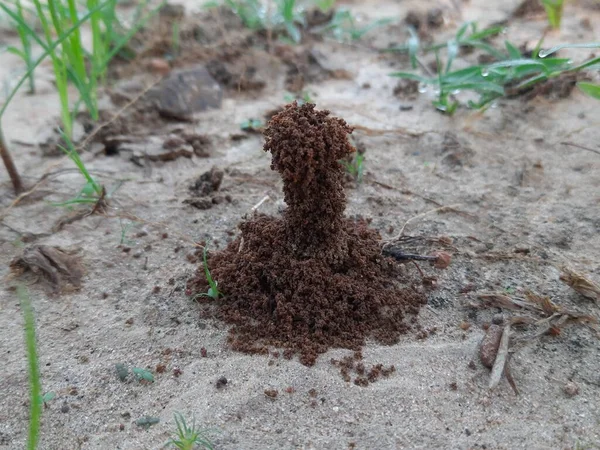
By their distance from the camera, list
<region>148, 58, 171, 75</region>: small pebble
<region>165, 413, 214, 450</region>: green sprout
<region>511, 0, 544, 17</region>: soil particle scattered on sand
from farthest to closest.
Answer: <region>511, 0, 544, 17</region>: soil particle scattered on sand < <region>148, 58, 171, 75</region>: small pebble < <region>165, 413, 214, 450</region>: green sprout

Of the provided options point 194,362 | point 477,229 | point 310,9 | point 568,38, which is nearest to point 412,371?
point 194,362

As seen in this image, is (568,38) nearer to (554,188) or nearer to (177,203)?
(554,188)

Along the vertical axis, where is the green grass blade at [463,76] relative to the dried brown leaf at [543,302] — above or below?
above

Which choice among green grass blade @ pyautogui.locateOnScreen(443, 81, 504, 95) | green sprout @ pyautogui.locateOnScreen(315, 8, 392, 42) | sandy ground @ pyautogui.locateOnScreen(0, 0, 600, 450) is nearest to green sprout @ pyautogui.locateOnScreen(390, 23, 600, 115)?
green grass blade @ pyautogui.locateOnScreen(443, 81, 504, 95)

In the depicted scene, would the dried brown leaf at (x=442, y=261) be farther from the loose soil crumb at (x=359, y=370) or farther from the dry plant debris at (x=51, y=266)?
the dry plant debris at (x=51, y=266)

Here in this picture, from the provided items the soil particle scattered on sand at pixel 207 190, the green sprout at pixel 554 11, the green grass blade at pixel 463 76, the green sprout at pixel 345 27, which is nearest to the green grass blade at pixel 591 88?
the green grass blade at pixel 463 76

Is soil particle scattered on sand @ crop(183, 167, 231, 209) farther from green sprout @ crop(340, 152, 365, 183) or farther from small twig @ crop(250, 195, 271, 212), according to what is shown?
green sprout @ crop(340, 152, 365, 183)

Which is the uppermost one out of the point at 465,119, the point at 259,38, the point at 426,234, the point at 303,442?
the point at 259,38
